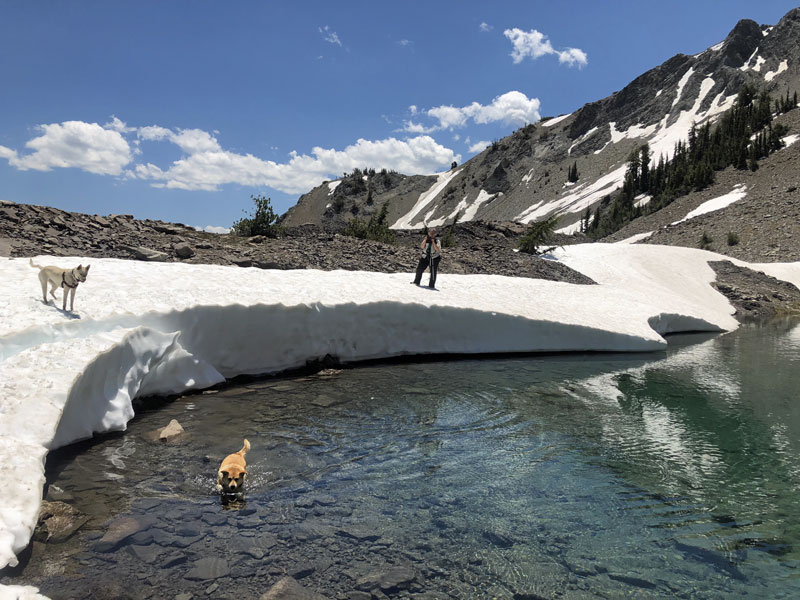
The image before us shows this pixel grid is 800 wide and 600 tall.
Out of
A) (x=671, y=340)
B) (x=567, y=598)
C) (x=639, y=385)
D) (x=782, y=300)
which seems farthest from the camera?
(x=782, y=300)

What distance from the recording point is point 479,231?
1490 inches

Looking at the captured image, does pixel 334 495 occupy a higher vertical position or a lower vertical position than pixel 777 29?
lower

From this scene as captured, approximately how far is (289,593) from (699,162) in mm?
81916

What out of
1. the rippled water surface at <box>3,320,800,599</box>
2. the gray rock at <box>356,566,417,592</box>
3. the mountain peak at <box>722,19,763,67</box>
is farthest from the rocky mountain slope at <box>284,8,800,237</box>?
the gray rock at <box>356,566,417,592</box>

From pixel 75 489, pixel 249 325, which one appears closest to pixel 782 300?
pixel 249 325

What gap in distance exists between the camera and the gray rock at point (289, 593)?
169 inches

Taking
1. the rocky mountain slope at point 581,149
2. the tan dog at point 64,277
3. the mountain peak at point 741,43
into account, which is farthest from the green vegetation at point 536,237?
the mountain peak at point 741,43

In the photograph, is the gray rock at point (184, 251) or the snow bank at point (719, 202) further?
the snow bank at point (719, 202)

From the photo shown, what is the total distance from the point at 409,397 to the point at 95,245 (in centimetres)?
1265

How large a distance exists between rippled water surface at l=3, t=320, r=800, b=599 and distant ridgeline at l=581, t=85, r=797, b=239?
64.3 meters

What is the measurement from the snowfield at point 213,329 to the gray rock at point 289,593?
76.7 inches

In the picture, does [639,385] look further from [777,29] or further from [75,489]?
[777,29]

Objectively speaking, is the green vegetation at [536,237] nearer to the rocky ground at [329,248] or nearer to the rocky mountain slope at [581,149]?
the rocky ground at [329,248]

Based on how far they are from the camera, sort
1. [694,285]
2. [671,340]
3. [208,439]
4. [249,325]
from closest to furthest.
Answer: [208,439] → [249,325] → [671,340] → [694,285]
